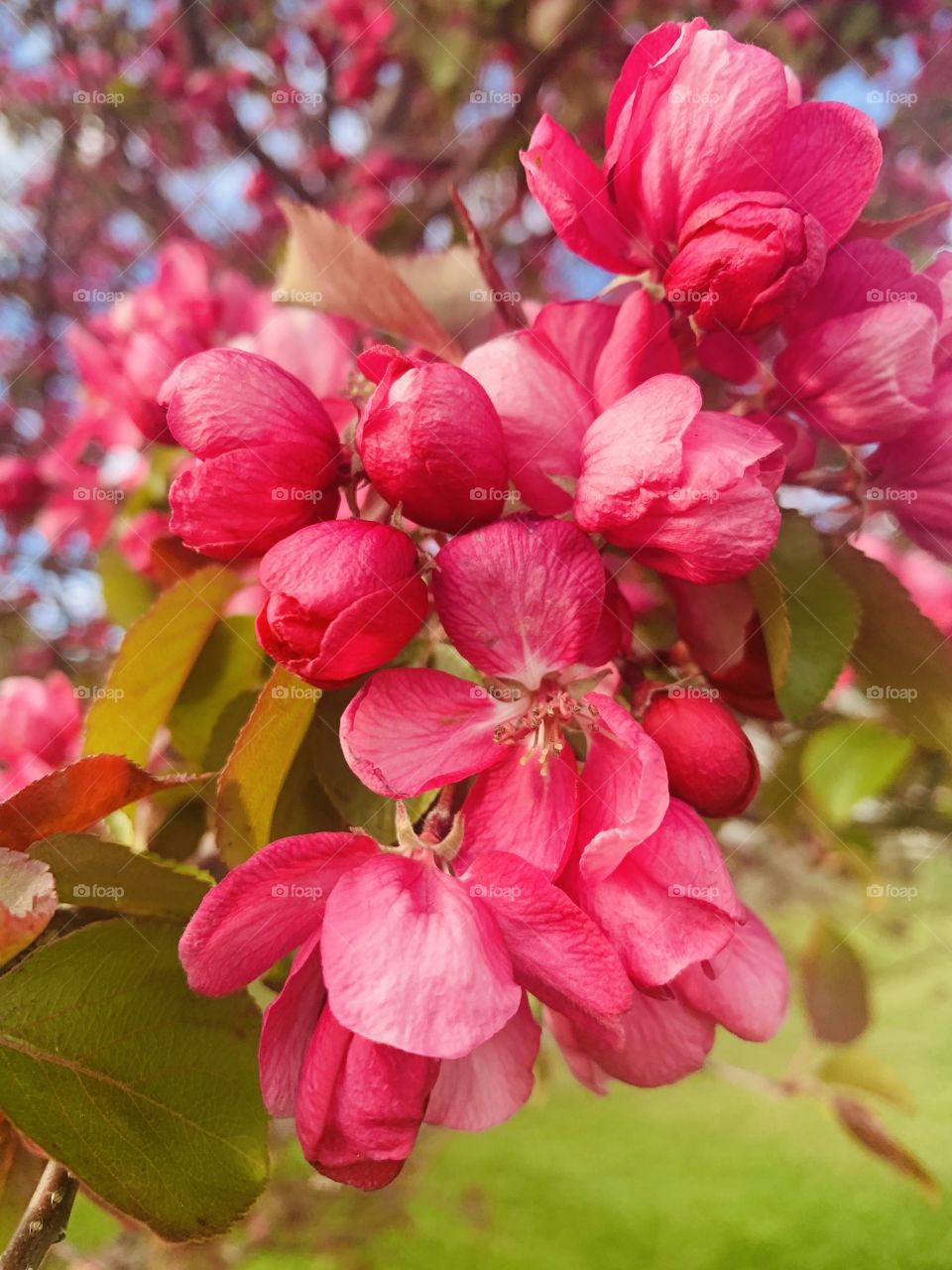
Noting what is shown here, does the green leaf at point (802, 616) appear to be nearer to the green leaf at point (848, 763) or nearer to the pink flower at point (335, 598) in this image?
the pink flower at point (335, 598)

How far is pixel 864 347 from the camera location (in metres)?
0.42

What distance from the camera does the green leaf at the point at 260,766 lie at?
1.31 feet

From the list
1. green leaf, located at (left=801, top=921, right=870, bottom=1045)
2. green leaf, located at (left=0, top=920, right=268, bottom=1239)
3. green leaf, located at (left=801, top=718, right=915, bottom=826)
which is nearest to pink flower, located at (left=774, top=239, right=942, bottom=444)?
green leaf, located at (left=0, top=920, right=268, bottom=1239)

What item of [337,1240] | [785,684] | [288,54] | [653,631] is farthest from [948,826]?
[337,1240]

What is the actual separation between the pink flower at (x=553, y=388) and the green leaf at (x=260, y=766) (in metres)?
0.13

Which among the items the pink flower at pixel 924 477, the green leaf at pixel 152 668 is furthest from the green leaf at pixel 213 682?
the pink flower at pixel 924 477

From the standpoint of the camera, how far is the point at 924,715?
1.72ft

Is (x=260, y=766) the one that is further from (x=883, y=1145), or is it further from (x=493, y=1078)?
(x=883, y=1145)

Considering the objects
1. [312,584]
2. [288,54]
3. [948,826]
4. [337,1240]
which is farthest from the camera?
[337,1240]

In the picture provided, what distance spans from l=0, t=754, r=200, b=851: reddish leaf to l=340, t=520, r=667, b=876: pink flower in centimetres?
9

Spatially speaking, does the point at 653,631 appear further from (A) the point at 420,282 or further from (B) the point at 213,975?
(B) the point at 213,975

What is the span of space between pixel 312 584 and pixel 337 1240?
397 centimetres

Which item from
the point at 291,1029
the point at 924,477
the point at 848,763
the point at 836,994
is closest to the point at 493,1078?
the point at 291,1029

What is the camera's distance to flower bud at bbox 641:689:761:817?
1.30 feet
